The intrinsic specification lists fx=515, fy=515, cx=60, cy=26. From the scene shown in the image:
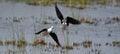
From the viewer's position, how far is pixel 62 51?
1221 cm

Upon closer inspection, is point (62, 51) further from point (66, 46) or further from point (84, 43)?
point (84, 43)

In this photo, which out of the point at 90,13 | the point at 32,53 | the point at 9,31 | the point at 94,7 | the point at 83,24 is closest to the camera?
the point at 32,53

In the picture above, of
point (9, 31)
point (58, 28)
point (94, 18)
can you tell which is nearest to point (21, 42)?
point (9, 31)

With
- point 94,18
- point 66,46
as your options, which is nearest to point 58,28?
point 94,18

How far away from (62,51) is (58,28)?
452 cm

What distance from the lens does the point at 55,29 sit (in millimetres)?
16516

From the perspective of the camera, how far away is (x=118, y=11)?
21.5 m

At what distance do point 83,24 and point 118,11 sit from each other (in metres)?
3.97

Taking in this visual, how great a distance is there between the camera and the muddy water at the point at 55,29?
1256 cm

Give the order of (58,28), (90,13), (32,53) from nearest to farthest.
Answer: (32,53), (58,28), (90,13)

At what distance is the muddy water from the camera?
12.6 meters

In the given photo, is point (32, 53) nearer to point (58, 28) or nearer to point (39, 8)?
point (58, 28)

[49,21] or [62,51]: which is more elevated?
[62,51]

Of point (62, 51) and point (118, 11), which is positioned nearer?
point (62, 51)
